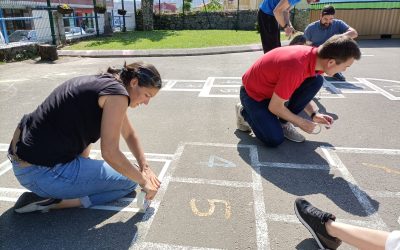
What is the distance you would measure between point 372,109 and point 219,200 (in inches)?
143

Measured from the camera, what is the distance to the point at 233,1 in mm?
27969

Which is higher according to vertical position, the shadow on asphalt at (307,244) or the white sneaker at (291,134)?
the white sneaker at (291,134)

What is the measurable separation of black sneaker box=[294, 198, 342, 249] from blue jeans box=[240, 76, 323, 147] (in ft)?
4.79

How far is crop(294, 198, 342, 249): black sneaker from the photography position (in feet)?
7.02

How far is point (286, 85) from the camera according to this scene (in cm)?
323

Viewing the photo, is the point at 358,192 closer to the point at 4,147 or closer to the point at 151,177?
the point at 151,177

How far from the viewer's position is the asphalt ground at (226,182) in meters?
2.35

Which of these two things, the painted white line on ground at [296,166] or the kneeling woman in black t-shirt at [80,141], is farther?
the painted white line on ground at [296,166]

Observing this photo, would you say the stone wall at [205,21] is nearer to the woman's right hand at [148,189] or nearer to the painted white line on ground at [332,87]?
the painted white line on ground at [332,87]

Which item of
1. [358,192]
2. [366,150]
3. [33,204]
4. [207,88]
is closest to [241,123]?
[366,150]

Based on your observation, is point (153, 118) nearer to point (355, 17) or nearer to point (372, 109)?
point (372, 109)

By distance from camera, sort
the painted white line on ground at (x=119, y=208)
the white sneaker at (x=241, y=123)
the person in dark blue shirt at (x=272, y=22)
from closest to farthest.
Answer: the painted white line on ground at (x=119, y=208) < the white sneaker at (x=241, y=123) < the person in dark blue shirt at (x=272, y=22)

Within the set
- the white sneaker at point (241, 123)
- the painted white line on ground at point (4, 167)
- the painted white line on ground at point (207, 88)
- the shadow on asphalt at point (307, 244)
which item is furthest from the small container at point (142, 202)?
the painted white line on ground at point (207, 88)

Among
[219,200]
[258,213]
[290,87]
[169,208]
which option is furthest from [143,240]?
[290,87]
